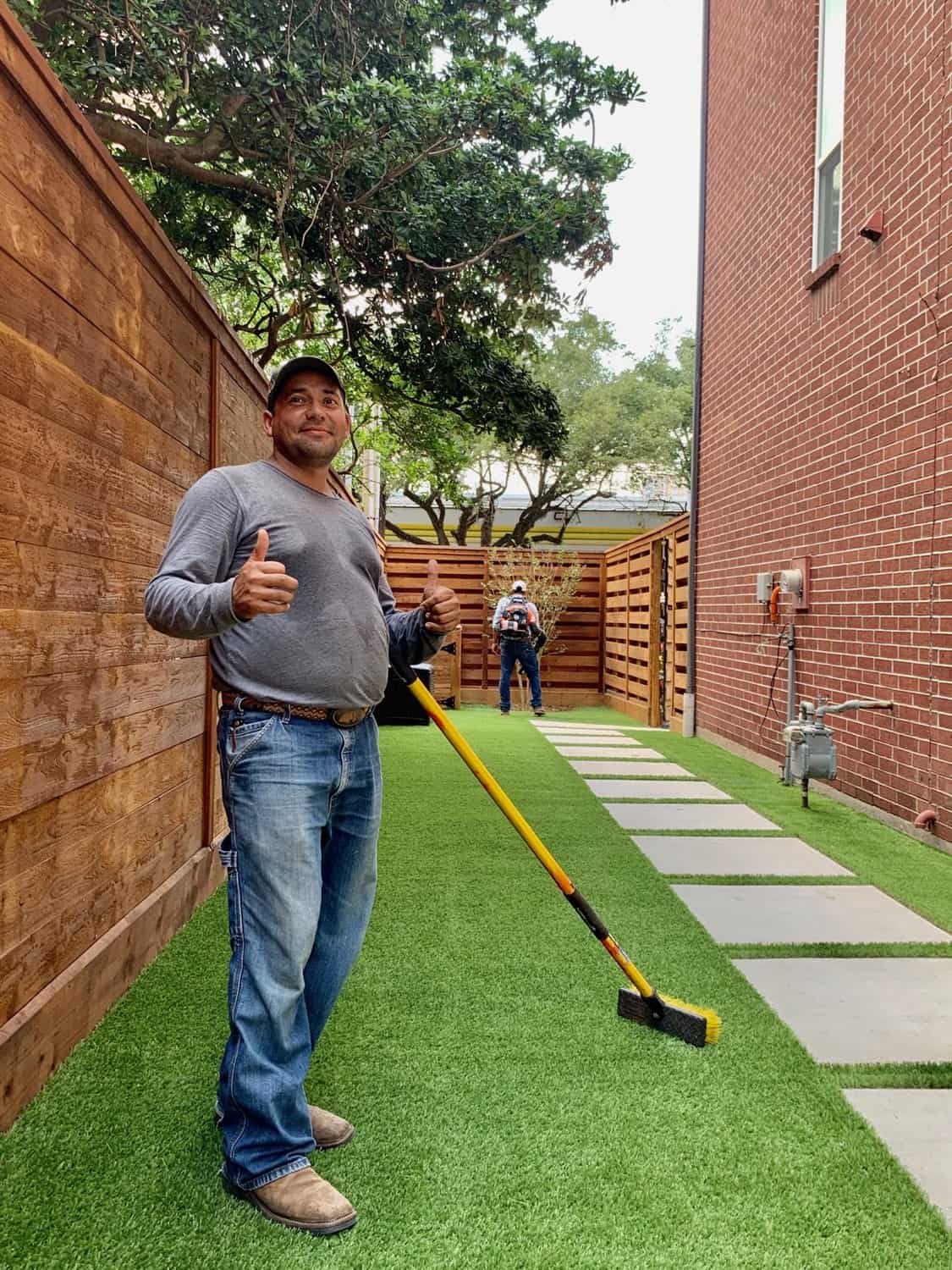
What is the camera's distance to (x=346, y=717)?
1.86m

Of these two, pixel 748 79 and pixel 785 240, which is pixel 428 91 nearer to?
pixel 785 240

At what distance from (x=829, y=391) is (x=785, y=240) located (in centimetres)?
158

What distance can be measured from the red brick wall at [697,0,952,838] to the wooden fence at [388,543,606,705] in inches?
190

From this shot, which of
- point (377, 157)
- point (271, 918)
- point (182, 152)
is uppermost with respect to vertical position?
point (182, 152)

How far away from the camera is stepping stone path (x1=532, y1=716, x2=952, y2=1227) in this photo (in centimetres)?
206

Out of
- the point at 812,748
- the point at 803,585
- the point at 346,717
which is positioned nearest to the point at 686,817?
the point at 812,748

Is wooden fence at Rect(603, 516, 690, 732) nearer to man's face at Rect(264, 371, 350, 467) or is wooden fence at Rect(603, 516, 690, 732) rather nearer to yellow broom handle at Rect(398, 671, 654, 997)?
yellow broom handle at Rect(398, 671, 654, 997)

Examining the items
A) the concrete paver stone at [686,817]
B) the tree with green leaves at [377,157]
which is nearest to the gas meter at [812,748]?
the concrete paver stone at [686,817]

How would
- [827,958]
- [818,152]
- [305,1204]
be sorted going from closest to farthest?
[305,1204] < [827,958] < [818,152]

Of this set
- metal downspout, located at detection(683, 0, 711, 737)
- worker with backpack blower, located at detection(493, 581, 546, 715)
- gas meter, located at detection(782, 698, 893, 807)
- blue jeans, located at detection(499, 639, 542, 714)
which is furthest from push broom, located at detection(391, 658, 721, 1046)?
blue jeans, located at detection(499, 639, 542, 714)

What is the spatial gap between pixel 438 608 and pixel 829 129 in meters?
5.53

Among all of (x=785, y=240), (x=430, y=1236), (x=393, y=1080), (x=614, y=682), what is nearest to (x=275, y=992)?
(x=430, y=1236)

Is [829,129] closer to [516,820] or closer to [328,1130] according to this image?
[516,820]

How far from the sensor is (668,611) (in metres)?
10.1
